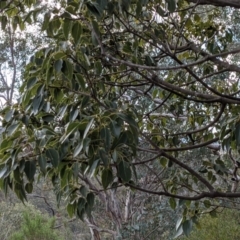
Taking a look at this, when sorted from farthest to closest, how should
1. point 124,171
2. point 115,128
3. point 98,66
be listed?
point 98,66
point 124,171
point 115,128

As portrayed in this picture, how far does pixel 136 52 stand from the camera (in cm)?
145

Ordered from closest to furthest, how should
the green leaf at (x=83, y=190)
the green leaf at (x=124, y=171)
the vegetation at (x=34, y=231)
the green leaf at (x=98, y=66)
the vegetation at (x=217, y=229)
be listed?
the green leaf at (x=124, y=171), the green leaf at (x=83, y=190), the green leaf at (x=98, y=66), the vegetation at (x=217, y=229), the vegetation at (x=34, y=231)

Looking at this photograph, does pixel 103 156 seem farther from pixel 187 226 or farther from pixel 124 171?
pixel 187 226

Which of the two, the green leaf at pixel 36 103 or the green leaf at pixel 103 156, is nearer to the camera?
the green leaf at pixel 103 156

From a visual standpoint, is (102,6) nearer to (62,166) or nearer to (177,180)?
(62,166)

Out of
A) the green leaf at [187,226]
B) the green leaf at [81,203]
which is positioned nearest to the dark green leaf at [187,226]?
the green leaf at [187,226]

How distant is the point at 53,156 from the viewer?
3.21 feet

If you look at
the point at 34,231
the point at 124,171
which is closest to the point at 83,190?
the point at 124,171

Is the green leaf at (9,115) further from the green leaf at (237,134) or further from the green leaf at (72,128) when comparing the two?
the green leaf at (237,134)

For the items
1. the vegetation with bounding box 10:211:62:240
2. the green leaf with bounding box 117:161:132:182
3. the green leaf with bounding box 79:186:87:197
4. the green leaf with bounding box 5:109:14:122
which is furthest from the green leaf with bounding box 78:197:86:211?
the vegetation with bounding box 10:211:62:240

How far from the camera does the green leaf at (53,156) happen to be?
98 centimetres

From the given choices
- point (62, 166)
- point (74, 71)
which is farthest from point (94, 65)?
point (62, 166)

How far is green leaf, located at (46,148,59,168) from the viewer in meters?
0.98

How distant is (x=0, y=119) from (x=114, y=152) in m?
0.38
